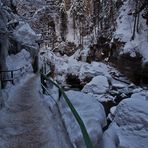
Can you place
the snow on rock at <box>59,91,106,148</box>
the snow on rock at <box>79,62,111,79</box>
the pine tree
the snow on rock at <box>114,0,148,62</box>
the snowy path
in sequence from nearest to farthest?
the snow on rock at <box>59,91,106,148</box>
the snowy path
the snow on rock at <box>79,62,111,79</box>
the snow on rock at <box>114,0,148,62</box>
the pine tree

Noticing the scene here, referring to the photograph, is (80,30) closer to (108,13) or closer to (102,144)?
(108,13)

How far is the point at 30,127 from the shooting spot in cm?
916

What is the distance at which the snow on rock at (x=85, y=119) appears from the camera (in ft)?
23.6

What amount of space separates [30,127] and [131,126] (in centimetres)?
297

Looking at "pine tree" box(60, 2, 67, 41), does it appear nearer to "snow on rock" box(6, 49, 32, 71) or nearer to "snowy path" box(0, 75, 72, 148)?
"snow on rock" box(6, 49, 32, 71)

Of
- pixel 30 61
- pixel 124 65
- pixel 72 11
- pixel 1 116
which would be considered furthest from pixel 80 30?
pixel 1 116

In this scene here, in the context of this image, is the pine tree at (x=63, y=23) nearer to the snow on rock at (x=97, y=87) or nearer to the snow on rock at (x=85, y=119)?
the snow on rock at (x=97, y=87)

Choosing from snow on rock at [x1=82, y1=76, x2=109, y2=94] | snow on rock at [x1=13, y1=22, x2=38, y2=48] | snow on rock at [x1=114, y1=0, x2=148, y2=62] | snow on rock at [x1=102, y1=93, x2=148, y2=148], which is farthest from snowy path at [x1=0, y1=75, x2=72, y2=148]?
snow on rock at [x1=114, y1=0, x2=148, y2=62]

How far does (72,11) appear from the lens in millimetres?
59688

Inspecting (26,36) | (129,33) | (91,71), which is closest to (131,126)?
(26,36)

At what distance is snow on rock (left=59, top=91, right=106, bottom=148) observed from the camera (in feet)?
23.6

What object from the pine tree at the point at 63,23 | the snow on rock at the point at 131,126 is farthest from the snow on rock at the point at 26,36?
the pine tree at the point at 63,23

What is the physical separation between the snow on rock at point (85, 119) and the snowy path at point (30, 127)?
267 mm

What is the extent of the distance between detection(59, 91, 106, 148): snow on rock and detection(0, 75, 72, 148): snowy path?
0.27 m
